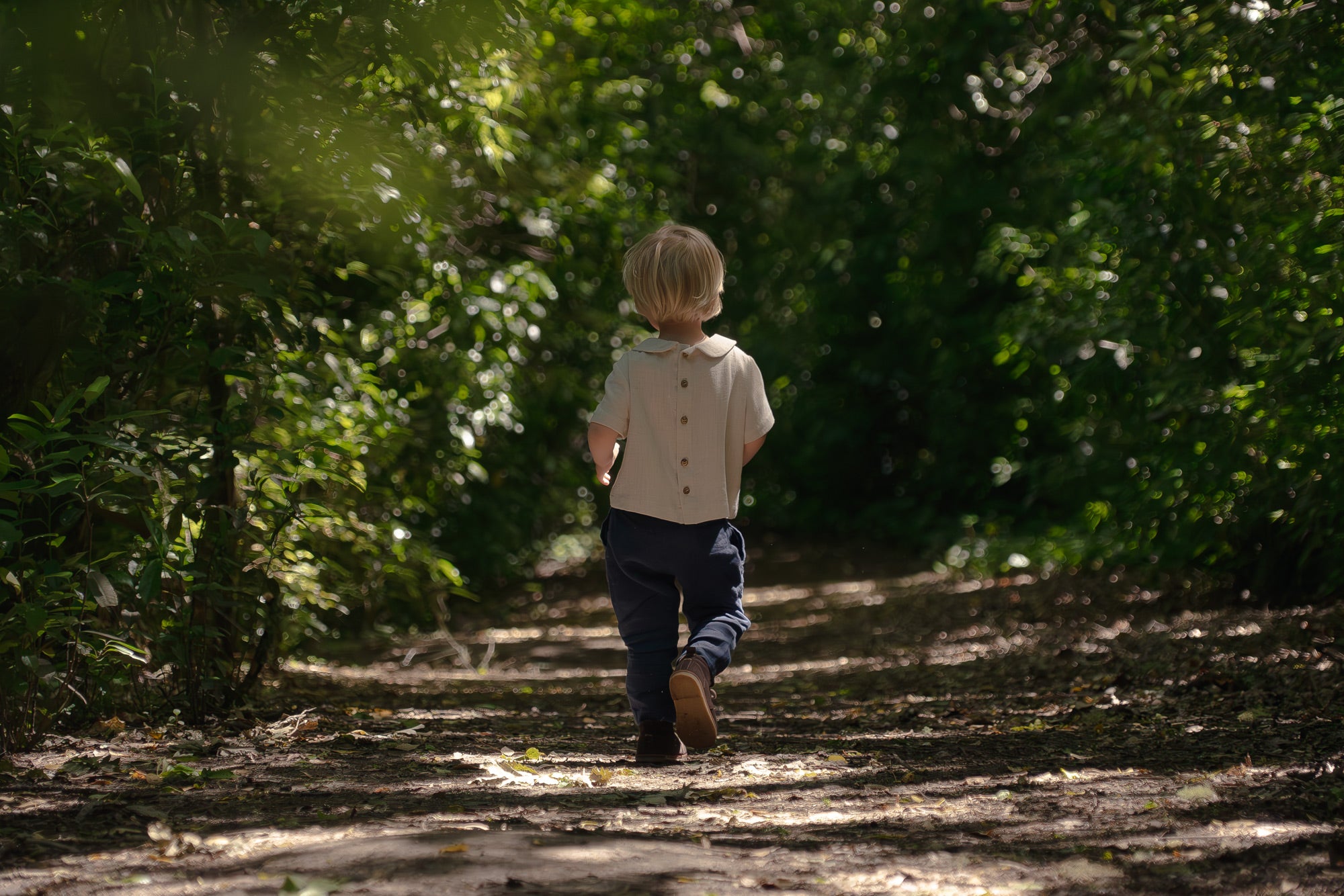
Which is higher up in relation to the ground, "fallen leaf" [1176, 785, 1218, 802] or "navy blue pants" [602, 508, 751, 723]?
"navy blue pants" [602, 508, 751, 723]

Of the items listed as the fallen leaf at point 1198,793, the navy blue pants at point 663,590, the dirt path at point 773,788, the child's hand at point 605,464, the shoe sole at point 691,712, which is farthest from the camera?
the navy blue pants at point 663,590

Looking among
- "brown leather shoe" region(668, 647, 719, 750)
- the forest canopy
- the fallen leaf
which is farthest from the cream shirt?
the fallen leaf

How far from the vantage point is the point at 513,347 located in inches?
282

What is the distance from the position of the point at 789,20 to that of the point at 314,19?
10.4 m

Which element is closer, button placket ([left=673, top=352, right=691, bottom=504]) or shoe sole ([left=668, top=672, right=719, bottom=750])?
shoe sole ([left=668, top=672, right=719, bottom=750])

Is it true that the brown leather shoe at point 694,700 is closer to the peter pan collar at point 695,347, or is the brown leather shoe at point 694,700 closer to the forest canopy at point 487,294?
the peter pan collar at point 695,347

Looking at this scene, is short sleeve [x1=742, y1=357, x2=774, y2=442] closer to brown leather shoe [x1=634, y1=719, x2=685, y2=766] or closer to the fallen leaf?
brown leather shoe [x1=634, y1=719, x2=685, y2=766]

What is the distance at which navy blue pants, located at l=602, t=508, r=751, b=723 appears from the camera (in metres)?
3.50

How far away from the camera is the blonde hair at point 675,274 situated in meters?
3.47

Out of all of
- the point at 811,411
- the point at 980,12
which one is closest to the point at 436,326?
the point at 980,12

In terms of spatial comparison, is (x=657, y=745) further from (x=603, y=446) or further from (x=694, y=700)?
(x=603, y=446)

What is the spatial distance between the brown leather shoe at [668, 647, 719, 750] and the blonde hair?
3.28ft

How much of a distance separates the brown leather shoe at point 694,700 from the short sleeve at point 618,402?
0.70 meters

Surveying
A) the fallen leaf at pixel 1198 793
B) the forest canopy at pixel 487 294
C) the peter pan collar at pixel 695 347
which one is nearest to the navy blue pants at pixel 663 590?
the peter pan collar at pixel 695 347
